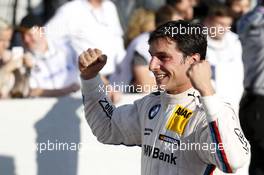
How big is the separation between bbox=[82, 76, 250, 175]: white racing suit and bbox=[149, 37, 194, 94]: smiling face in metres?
0.08

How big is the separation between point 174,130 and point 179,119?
0.06 meters

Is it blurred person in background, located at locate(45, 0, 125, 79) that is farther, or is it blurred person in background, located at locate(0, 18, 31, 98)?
blurred person in background, located at locate(45, 0, 125, 79)

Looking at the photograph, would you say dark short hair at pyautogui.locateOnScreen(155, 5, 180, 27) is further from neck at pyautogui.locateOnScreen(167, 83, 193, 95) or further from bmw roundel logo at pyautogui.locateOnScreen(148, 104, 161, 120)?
neck at pyautogui.locateOnScreen(167, 83, 193, 95)

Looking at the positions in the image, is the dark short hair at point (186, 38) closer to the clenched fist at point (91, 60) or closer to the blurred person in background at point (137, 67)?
the clenched fist at point (91, 60)

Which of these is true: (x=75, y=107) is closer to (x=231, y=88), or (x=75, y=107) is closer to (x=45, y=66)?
(x=45, y=66)

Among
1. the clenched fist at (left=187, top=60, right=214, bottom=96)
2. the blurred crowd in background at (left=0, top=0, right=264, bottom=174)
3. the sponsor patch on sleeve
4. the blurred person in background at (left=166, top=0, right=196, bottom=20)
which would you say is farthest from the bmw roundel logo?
the blurred person in background at (left=166, top=0, right=196, bottom=20)

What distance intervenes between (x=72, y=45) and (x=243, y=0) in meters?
1.94

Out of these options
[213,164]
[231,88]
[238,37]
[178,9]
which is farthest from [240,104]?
[213,164]

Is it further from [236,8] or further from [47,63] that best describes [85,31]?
[236,8]

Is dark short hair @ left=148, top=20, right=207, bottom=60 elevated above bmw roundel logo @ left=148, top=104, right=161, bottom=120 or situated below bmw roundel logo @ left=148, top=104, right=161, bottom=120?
above

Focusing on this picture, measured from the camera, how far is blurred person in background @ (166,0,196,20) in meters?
7.52

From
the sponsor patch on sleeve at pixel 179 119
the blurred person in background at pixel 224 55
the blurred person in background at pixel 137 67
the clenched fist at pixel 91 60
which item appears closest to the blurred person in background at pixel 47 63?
the blurred person in background at pixel 137 67

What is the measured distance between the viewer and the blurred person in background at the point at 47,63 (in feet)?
21.1

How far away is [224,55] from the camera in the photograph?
6816 mm
